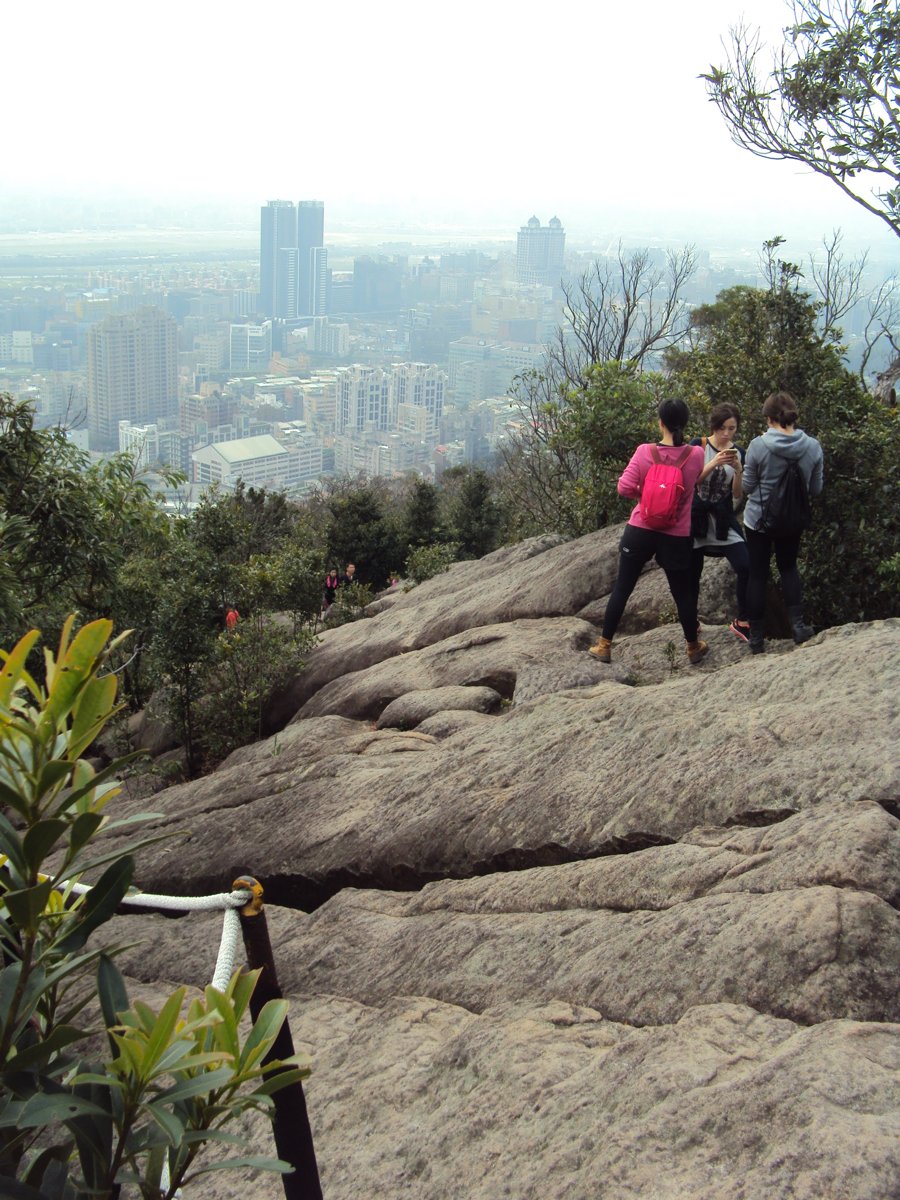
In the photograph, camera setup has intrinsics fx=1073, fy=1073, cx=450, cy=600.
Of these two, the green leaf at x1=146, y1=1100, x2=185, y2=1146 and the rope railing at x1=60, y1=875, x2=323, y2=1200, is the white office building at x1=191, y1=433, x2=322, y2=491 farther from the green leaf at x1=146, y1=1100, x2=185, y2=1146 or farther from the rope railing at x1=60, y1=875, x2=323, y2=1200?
the green leaf at x1=146, y1=1100, x2=185, y2=1146

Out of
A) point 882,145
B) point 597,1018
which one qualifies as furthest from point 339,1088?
point 882,145

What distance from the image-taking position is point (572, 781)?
18.8 feet

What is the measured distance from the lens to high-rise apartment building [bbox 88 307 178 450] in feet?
372

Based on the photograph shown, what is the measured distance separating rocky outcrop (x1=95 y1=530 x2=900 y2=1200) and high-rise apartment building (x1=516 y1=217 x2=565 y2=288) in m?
121

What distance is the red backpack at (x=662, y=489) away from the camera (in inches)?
279

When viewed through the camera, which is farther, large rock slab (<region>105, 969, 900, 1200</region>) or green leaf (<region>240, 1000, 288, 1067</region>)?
large rock slab (<region>105, 969, 900, 1200</region>)

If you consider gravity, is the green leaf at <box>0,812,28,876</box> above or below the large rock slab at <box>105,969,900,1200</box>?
above

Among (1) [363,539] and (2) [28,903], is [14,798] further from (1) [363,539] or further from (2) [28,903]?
(1) [363,539]

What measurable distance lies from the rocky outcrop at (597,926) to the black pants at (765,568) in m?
0.50

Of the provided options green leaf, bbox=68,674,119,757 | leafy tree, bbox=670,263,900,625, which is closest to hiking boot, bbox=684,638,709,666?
leafy tree, bbox=670,263,900,625

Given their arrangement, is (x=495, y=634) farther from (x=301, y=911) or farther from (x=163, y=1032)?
(x=163, y=1032)

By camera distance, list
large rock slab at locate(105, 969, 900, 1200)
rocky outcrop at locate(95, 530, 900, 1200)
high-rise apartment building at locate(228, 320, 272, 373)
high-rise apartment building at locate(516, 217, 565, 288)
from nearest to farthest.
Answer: large rock slab at locate(105, 969, 900, 1200)
rocky outcrop at locate(95, 530, 900, 1200)
high-rise apartment building at locate(516, 217, 565, 288)
high-rise apartment building at locate(228, 320, 272, 373)

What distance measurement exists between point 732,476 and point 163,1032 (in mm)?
6061

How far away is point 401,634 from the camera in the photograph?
11891 millimetres
